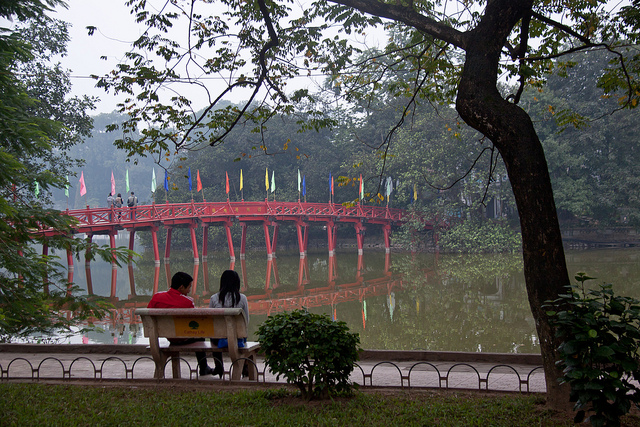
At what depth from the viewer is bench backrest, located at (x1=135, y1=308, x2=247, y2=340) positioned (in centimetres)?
430

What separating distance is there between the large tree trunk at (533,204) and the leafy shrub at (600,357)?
0.43m

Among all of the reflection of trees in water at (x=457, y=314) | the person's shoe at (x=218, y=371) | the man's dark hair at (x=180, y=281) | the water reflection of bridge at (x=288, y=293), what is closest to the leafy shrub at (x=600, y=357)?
the person's shoe at (x=218, y=371)

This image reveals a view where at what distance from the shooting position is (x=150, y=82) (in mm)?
5949

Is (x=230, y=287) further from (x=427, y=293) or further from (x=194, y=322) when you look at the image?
(x=427, y=293)

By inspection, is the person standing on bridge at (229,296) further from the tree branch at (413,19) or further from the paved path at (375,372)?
the tree branch at (413,19)

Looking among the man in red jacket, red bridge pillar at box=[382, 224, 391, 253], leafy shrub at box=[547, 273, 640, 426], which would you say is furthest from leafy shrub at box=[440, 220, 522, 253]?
leafy shrub at box=[547, 273, 640, 426]

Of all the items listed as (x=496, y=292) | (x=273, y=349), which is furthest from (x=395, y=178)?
(x=273, y=349)

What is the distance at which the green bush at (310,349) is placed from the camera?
358 cm

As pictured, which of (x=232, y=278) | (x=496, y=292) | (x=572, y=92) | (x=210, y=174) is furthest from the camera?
(x=210, y=174)

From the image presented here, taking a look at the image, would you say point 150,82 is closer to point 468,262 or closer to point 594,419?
point 594,419

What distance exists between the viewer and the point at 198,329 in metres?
4.47

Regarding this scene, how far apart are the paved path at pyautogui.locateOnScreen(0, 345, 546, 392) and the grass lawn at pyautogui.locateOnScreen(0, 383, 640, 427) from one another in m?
0.44

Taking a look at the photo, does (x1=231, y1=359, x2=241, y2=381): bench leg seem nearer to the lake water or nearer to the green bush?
the green bush

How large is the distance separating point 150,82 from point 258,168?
31805mm
